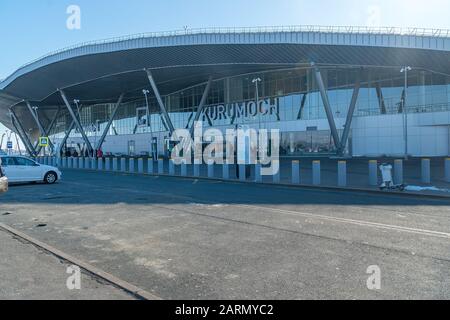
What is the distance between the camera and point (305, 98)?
4297 cm

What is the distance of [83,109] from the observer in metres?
75.7

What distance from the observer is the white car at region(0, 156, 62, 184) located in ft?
59.6

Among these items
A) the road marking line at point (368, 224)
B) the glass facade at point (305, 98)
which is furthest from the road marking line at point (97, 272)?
the glass facade at point (305, 98)

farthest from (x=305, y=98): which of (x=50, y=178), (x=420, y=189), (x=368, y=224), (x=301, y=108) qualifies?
(x=368, y=224)

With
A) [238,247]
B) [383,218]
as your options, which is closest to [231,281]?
[238,247]

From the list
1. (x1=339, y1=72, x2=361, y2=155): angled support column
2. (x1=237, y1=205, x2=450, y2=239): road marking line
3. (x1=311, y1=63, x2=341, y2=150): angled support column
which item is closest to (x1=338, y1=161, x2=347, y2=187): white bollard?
(x1=237, y1=205, x2=450, y2=239): road marking line

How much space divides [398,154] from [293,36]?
15.5 meters

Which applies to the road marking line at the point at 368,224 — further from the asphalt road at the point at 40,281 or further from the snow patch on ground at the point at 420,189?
the snow patch on ground at the point at 420,189

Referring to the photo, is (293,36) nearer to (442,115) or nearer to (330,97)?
(330,97)

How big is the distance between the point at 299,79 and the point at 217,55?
10.8m

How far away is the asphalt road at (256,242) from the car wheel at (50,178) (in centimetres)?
687

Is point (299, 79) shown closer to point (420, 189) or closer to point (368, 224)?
point (420, 189)
